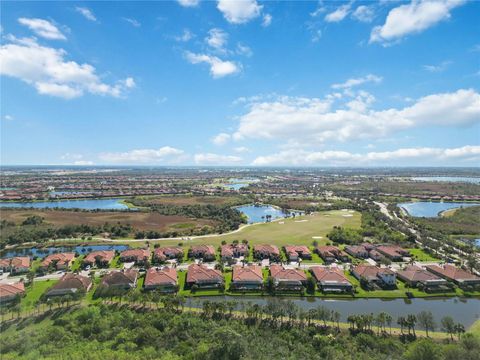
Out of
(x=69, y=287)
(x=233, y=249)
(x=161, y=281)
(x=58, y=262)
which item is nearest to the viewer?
(x=69, y=287)

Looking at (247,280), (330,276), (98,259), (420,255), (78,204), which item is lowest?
(78,204)

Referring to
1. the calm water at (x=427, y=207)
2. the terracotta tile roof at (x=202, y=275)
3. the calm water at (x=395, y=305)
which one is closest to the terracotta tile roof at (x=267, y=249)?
the terracotta tile roof at (x=202, y=275)

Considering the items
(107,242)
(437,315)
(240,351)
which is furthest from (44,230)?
(437,315)

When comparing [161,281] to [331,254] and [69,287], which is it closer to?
[69,287]

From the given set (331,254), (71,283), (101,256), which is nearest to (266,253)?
(331,254)

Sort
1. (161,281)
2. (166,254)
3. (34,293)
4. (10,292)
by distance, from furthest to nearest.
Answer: (166,254), (161,281), (34,293), (10,292)

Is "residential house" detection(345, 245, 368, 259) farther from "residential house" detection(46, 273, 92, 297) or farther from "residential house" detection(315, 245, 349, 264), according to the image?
"residential house" detection(46, 273, 92, 297)

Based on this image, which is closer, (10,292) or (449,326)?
(449,326)

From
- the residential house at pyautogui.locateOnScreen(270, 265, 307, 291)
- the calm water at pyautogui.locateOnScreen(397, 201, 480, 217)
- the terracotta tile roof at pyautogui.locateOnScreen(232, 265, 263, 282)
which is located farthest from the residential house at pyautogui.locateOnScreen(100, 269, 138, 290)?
the calm water at pyautogui.locateOnScreen(397, 201, 480, 217)
